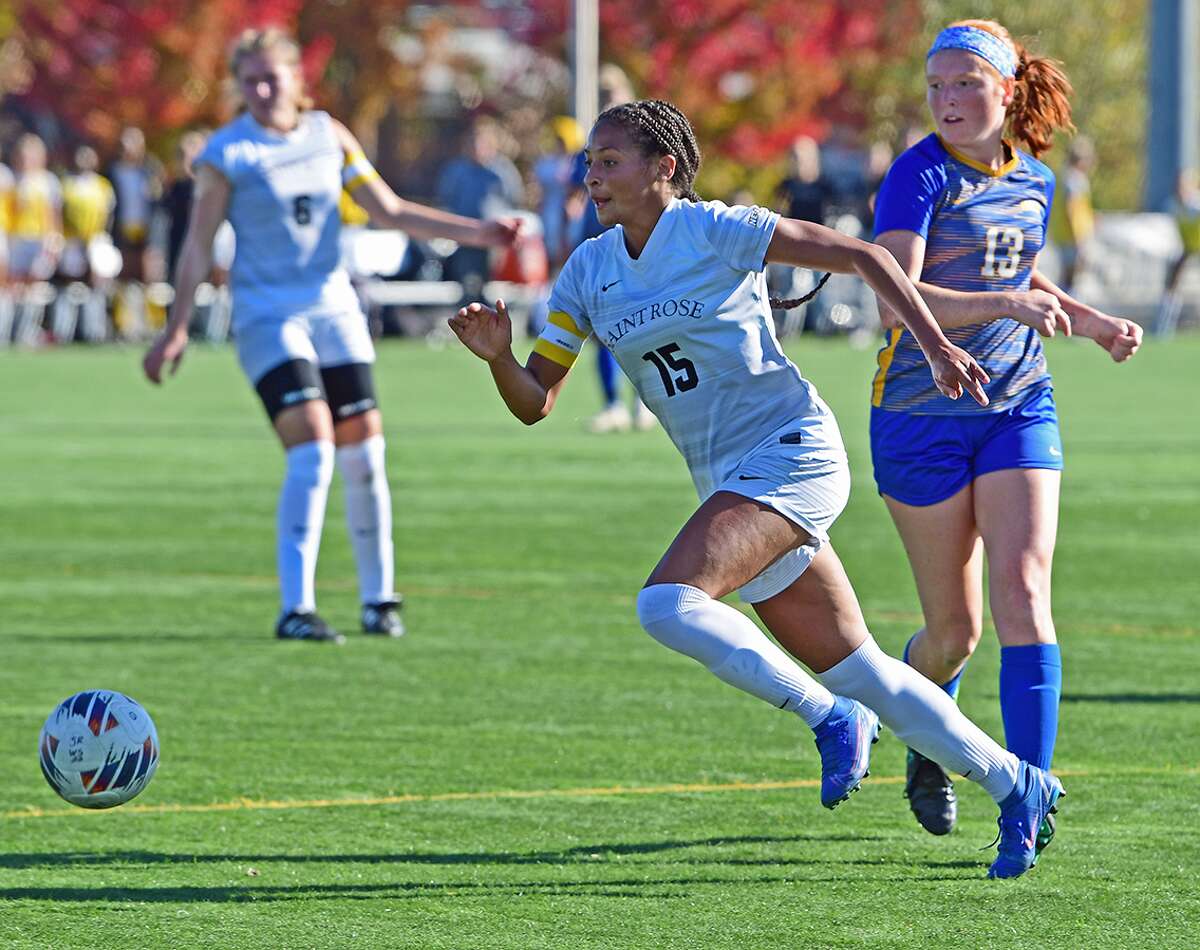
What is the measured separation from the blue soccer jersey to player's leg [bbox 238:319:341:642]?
3867 mm

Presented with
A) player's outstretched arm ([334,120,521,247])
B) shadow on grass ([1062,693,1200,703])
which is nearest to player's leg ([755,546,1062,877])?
shadow on grass ([1062,693,1200,703])

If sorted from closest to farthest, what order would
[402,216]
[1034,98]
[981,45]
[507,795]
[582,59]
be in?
1. [981,45]
2. [1034,98]
3. [507,795]
4. [402,216]
5. [582,59]

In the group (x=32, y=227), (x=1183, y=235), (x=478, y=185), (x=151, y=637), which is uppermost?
(x=1183, y=235)

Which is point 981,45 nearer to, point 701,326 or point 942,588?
point 701,326

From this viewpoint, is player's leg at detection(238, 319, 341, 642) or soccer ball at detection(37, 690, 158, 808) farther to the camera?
player's leg at detection(238, 319, 341, 642)

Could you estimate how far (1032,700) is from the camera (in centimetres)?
638

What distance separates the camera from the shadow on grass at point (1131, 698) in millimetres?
8703

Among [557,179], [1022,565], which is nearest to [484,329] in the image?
[1022,565]

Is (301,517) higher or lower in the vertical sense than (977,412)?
lower

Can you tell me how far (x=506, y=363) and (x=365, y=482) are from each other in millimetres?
4461

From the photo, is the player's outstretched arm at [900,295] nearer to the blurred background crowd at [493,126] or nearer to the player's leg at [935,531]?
the player's leg at [935,531]

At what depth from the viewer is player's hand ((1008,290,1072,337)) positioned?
600 cm

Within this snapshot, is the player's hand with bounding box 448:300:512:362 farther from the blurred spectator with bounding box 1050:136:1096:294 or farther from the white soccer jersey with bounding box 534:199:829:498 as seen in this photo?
the blurred spectator with bounding box 1050:136:1096:294

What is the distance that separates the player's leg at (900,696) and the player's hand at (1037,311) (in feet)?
2.41
